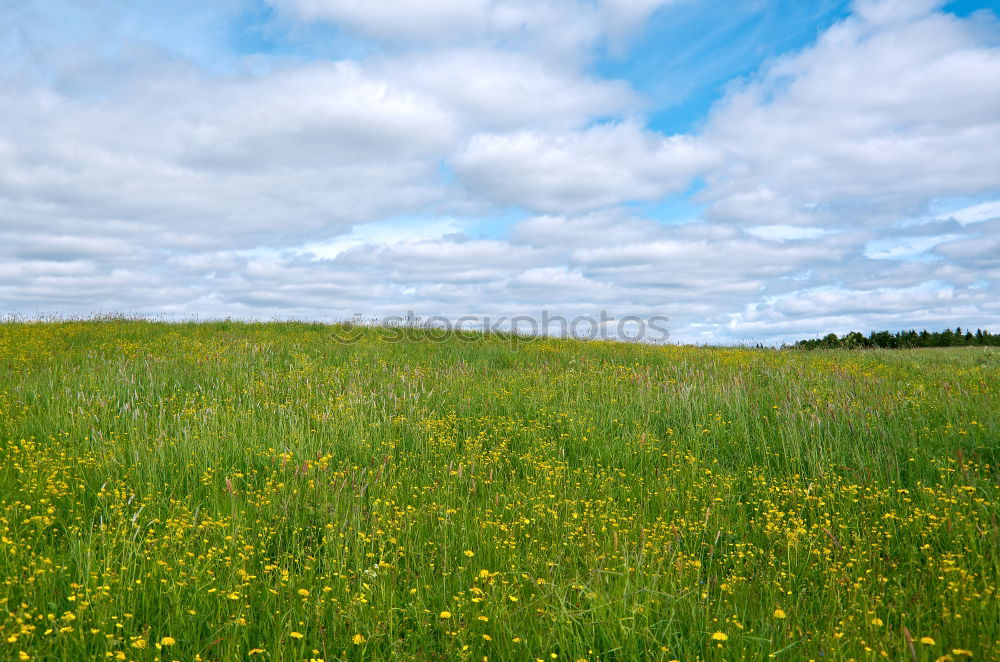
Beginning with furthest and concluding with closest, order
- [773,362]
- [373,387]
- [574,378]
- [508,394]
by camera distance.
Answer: [773,362]
[574,378]
[373,387]
[508,394]

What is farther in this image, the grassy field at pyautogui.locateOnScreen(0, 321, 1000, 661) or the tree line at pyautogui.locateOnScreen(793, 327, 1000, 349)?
the tree line at pyautogui.locateOnScreen(793, 327, 1000, 349)

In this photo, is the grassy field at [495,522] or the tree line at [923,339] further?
the tree line at [923,339]

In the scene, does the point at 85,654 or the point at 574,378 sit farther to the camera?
the point at 574,378

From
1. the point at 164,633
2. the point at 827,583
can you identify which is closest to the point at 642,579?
the point at 827,583

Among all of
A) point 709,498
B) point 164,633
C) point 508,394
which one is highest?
point 508,394

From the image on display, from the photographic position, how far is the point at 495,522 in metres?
3.93

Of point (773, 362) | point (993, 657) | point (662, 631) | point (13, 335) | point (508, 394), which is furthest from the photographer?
point (13, 335)

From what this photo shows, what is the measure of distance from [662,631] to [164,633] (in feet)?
8.30

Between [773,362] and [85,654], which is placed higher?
[773,362]

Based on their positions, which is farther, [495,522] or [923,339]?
[923,339]

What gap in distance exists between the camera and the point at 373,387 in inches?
332

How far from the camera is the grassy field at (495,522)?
2879 millimetres

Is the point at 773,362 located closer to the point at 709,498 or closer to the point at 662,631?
the point at 709,498

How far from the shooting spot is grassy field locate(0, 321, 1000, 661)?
2.88m
